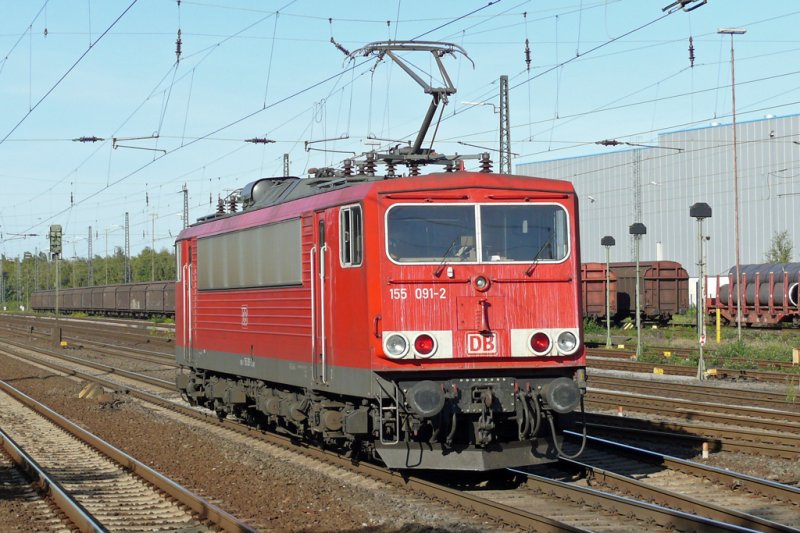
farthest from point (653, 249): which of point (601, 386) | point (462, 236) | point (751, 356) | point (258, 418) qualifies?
point (462, 236)

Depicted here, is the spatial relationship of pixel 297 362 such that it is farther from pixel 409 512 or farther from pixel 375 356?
pixel 409 512

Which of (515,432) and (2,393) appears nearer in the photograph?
(515,432)

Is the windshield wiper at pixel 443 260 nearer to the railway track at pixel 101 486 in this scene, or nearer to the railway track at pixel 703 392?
the railway track at pixel 101 486

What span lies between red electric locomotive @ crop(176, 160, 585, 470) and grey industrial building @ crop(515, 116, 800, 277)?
43.4m

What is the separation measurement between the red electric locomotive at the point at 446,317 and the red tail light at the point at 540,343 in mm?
17

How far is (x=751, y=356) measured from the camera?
94.6 feet

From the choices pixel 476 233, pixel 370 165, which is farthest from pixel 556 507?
pixel 370 165

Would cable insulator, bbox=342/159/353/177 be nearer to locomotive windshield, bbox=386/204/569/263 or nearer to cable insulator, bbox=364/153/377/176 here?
cable insulator, bbox=364/153/377/176

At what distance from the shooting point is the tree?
177 ft

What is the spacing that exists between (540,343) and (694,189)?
172ft

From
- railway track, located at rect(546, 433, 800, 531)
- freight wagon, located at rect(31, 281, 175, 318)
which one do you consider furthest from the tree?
railway track, located at rect(546, 433, 800, 531)

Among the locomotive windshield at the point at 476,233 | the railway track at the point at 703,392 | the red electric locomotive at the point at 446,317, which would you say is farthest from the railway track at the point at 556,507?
the railway track at the point at 703,392

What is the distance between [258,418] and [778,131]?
47.6 m

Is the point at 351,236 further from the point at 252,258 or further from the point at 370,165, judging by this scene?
the point at 252,258
